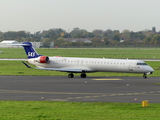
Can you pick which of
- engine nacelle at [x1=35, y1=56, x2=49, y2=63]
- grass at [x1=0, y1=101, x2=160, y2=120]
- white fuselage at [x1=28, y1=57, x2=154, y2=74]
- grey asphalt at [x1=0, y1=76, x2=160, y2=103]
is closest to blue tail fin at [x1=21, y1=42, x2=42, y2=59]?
white fuselage at [x1=28, y1=57, x2=154, y2=74]

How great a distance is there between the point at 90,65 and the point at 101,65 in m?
1.48

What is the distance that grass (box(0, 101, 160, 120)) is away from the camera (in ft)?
70.4

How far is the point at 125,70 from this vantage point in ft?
162

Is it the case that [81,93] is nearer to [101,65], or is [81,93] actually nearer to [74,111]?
[74,111]

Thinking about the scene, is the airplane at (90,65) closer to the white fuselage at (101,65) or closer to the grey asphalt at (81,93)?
the white fuselage at (101,65)

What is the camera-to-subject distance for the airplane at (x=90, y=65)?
161 ft

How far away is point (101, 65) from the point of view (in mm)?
50312

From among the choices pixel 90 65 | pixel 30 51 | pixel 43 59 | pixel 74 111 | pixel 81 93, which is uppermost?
pixel 30 51

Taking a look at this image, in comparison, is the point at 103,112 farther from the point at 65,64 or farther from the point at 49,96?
the point at 65,64

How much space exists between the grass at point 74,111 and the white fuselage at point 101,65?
22.8 meters

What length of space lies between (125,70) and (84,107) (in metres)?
25.1

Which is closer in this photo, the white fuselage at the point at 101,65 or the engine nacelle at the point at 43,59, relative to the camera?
the white fuselage at the point at 101,65

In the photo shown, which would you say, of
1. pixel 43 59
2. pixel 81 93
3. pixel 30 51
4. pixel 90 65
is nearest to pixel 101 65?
pixel 90 65

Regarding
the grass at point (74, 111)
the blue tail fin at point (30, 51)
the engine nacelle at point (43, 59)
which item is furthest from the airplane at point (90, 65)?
the grass at point (74, 111)
